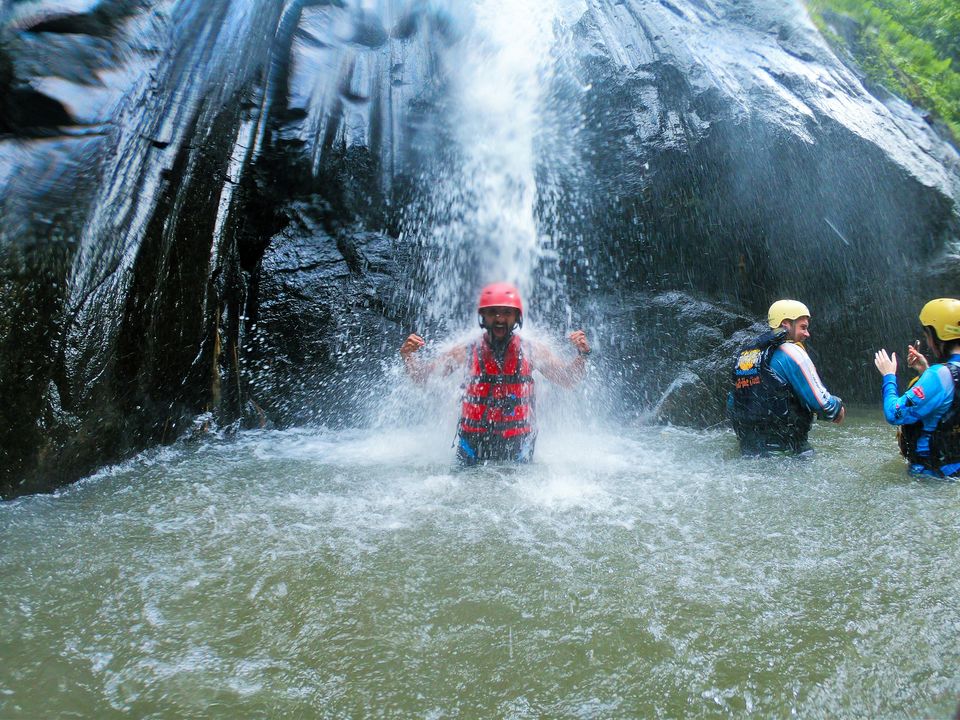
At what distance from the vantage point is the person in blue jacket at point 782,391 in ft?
15.1

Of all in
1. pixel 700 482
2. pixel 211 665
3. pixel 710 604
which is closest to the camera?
pixel 211 665

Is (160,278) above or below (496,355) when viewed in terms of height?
above

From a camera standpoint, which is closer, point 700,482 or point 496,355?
point 700,482

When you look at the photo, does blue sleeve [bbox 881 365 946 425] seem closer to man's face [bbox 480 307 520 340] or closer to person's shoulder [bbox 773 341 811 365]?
person's shoulder [bbox 773 341 811 365]

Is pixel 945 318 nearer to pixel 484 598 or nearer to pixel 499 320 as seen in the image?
pixel 499 320

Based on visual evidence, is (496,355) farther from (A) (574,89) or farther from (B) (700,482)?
(A) (574,89)

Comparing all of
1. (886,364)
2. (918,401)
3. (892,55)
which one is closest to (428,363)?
(886,364)

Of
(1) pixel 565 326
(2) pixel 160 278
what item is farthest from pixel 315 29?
(1) pixel 565 326

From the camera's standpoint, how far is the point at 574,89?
24.5ft

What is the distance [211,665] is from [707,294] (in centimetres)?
679

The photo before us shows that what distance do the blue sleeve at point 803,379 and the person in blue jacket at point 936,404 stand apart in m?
0.48

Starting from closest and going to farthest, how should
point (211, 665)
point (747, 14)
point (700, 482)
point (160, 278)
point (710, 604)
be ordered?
point (211, 665), point (710, 604), point (700, 482), point (160, 278), point (747, 14)

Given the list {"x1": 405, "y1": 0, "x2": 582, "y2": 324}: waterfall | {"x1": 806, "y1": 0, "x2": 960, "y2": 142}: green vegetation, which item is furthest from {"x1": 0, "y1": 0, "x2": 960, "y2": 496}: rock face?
{"x1": 806, "y1": 0, "x2": 960, "y2": 142}: green vegetation

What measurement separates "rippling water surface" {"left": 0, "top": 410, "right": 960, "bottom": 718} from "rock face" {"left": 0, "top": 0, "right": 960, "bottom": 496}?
222 cm
